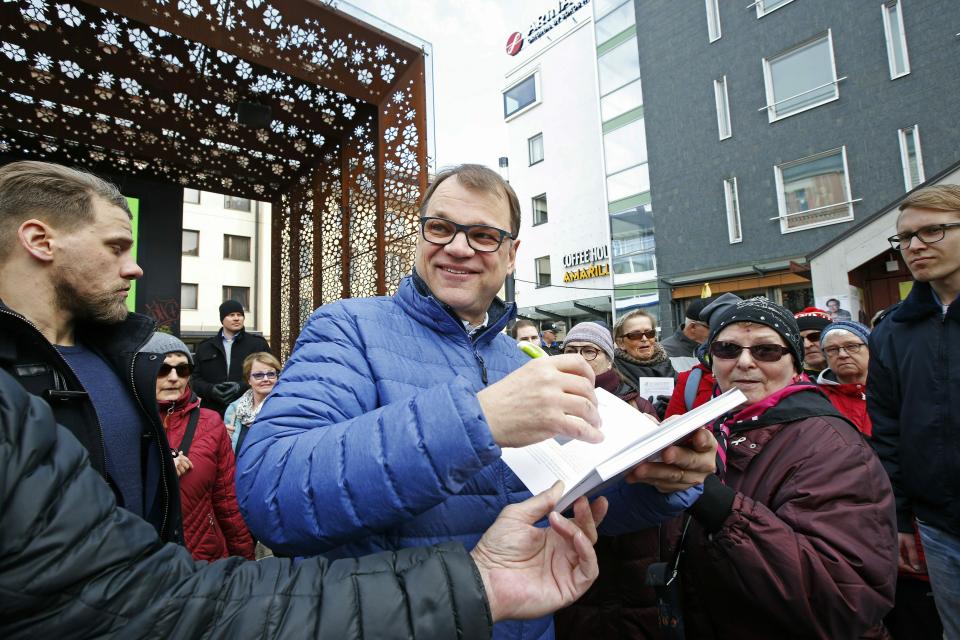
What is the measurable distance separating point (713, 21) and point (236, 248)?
70.6ft

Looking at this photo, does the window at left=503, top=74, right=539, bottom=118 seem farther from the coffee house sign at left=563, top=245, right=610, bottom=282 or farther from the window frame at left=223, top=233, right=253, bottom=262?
the window frame at left=223, top=233, right=253, bottom=262

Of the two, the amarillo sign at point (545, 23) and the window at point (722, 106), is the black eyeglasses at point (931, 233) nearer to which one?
the window at point (722, 106)

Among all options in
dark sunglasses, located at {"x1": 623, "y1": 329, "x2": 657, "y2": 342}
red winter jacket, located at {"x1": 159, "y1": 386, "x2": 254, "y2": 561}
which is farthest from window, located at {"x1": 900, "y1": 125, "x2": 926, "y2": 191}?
red winter jacket, located at {"x1": 159, "y1": 386, "x2": 254, "y2": 561}

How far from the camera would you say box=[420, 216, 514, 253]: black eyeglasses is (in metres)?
1.48

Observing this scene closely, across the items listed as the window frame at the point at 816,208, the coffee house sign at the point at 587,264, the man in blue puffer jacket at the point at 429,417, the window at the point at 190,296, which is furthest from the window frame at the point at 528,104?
the man in blue puffer jacket at the point at 429,417

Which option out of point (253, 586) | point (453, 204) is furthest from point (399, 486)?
point (453, 204)

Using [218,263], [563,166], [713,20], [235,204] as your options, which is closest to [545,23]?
[563,166]

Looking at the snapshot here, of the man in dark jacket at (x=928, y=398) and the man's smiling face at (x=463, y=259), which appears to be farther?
the man in dark jacket at (x=928, y=398)

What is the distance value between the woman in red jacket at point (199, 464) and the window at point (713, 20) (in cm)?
1706

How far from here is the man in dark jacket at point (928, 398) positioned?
224cm

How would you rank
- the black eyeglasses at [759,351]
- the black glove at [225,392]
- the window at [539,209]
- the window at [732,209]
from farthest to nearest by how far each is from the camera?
the window at [539,209] → the window at [732,209] → the black glove at [225,392] → the black eyeglasses at [759,351]

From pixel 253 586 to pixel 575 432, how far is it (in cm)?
58

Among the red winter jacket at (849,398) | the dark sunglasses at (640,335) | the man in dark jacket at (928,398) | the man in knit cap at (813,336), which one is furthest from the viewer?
the dark sunglasses at (640,335)

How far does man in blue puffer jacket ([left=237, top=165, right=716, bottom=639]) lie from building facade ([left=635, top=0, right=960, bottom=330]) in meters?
11.1
